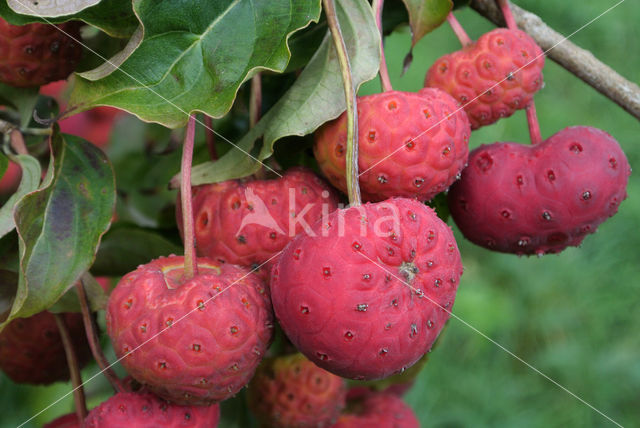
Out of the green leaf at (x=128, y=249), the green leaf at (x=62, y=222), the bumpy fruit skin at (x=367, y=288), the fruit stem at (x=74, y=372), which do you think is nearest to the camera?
the bumpy fruit skin at (x=367, y=288)

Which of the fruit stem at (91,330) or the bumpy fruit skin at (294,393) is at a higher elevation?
the fruit stem at (91,330)

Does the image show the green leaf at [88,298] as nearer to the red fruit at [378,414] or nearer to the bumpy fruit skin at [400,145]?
the bumpy fruit skin at [400,145]

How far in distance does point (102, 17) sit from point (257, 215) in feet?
0.75

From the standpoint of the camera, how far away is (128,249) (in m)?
0.96

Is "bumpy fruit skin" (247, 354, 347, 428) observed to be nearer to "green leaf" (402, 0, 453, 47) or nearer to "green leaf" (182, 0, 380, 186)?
"green leaf" (182, 0, 380, 186)

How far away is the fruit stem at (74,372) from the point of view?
0.82 metres

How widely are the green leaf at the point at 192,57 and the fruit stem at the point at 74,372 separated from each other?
0.31m

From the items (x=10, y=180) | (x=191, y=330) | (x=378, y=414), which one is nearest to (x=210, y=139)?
(x=191, y=330)

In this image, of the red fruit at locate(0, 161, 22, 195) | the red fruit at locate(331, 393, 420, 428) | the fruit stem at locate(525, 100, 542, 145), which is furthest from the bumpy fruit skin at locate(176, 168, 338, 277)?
the red fruit at locate(0, 161, 22, 195)

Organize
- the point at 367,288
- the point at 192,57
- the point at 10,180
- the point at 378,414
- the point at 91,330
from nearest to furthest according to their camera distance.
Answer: the point at 367,288
the point at 192,57
the point at 91,330
the point at 378,414
the point at 10,180

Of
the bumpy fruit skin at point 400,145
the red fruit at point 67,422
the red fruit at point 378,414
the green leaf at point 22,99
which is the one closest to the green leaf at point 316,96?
the bumpy fruit skin at point 400,145

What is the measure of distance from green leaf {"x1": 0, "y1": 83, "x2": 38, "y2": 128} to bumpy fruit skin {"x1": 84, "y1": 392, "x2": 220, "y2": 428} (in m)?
0.35

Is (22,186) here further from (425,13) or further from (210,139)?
(425,13)

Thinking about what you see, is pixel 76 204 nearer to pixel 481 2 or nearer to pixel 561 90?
pixel 481 2
